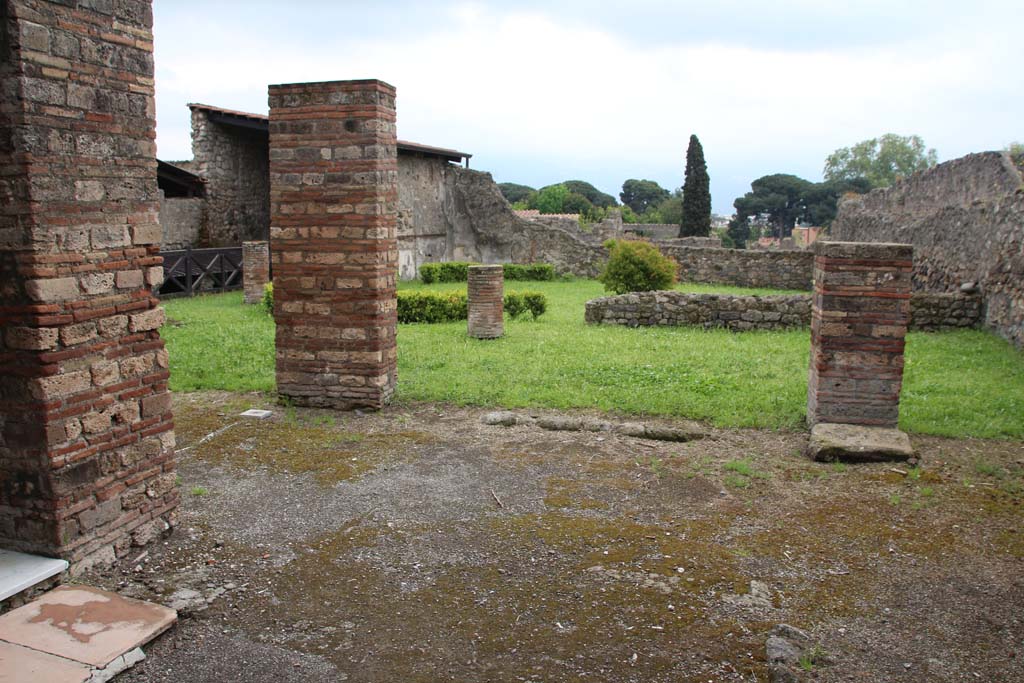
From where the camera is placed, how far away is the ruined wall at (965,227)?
11.0m

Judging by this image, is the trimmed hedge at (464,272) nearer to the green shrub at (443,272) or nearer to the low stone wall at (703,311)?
the green shrub at (443,272)

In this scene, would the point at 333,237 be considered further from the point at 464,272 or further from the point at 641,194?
the point at 641,194

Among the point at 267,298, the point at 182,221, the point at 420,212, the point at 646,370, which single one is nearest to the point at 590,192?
the point at 420,212

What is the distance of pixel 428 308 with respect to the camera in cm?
1337

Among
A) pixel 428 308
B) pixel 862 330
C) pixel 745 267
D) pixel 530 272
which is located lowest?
pixel 428 308

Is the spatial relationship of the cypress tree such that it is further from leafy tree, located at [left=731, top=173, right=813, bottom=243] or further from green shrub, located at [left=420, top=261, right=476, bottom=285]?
leafy tree, located at [left=731, top=173, right=813, bottom=243]

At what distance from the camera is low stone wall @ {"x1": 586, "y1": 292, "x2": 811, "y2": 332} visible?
40.0 feet

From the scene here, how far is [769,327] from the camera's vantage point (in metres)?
12.2

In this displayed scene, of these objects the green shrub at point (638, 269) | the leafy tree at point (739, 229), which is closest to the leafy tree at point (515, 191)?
the leafy tree at point (739, 229)

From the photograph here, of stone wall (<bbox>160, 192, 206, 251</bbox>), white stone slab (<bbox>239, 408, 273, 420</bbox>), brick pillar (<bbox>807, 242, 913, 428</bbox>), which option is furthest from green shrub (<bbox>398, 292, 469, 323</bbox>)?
stone wall (<bbox>160, 192, 206, 251</bbox>)

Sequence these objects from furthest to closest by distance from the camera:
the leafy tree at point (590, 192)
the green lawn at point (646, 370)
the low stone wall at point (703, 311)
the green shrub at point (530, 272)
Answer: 1. the leafy tree at point (590, 192)
2. the green shrub at point (530, 272)
3. the low stone wall at point (703, 311)
4. the green lawn at point (646, 370)

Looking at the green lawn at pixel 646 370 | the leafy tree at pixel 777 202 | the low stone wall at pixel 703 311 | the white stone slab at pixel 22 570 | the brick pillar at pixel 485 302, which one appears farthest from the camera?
the leafy tree at pixel 777 202

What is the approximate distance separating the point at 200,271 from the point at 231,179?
437cm

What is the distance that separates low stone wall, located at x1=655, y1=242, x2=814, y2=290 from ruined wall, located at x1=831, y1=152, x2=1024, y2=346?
2.38m
